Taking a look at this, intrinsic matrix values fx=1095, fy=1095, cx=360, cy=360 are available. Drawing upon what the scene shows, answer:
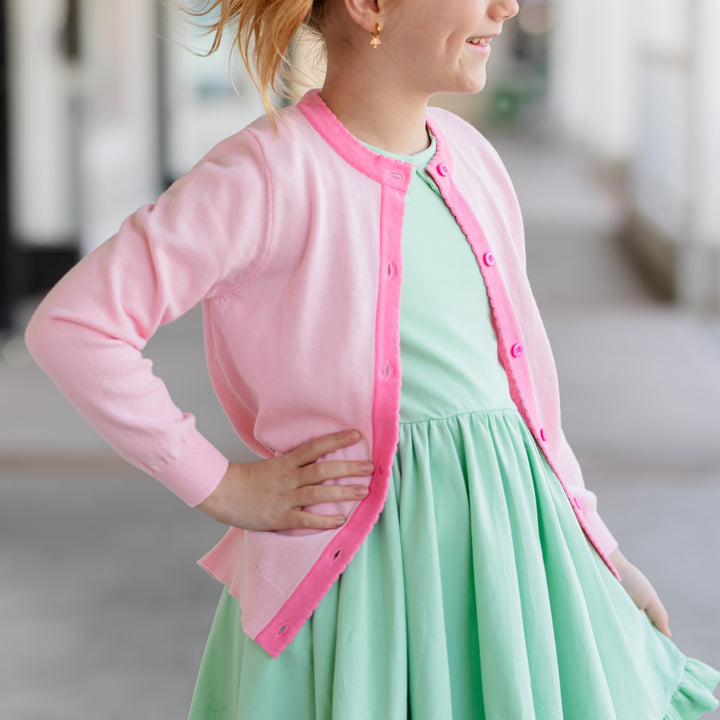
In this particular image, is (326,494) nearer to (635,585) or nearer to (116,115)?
(635,585)

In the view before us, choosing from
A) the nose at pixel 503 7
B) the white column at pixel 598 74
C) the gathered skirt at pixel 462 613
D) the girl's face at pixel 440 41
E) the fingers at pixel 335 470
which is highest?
the nose at pixel 503 7

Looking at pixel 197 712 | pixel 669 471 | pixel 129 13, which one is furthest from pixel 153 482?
pixel 129 13

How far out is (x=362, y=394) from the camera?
2.92 feet

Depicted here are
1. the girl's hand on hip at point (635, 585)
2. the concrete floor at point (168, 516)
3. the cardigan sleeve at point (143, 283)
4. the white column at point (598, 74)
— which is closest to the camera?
the cardigan sleeve at point (143, 283)

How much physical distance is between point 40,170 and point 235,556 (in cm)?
419

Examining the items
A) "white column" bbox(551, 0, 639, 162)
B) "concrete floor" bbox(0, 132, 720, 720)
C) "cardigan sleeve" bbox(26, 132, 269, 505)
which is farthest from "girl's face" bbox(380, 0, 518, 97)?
"white column" bbox(551, 0, 639, 162)

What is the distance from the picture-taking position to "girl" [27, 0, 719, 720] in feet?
2.86

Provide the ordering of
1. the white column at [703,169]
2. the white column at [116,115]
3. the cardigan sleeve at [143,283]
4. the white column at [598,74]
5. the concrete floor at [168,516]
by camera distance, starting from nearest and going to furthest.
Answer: the cardigan sleeve at [143,283] → the concrete floor at [168,516] → the white column at [703,169] → the white column at [116,115] → the white column at [598,74]

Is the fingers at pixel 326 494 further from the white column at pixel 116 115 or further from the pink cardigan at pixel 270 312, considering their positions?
the white column at pixel 116 115

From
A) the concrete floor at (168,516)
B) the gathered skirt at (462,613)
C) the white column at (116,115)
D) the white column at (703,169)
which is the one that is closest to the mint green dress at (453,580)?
the gathered skirt at (462,613)

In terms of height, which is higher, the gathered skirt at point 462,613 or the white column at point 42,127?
the gathered skirt at point 462,613

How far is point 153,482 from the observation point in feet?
9.27

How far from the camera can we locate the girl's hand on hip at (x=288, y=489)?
35.9 inches

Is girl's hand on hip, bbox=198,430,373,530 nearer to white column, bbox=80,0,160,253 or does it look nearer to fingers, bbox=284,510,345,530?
fingers, bbox=284,510,345,530
